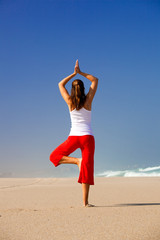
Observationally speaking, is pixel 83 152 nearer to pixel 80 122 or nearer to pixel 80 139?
pixel 80 139

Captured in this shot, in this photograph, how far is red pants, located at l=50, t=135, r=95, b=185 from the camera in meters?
4.70

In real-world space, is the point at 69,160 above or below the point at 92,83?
below

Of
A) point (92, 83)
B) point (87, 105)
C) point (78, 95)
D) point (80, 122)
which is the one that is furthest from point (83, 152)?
point (92, 83)

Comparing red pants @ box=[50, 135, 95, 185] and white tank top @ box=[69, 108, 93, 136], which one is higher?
white tank top @ box=[69, 108, 93, 136]

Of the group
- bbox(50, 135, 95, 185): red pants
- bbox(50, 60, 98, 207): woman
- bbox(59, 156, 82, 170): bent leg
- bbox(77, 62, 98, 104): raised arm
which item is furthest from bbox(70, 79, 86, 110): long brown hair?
bbox(59, 156, 82, 170): bent leg

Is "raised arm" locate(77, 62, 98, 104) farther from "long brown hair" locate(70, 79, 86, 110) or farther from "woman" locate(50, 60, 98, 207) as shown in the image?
"long brown hair" locate(70, 79, 86, 110)

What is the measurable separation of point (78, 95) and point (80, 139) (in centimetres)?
71

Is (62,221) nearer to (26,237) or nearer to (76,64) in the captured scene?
(26,237)

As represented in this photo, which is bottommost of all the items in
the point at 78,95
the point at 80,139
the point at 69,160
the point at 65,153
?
the point at 69,160

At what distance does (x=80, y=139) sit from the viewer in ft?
15.4

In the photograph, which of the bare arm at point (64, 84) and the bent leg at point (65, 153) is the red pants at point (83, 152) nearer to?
the bent leg at point (65, 153)

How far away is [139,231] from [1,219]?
1.65m

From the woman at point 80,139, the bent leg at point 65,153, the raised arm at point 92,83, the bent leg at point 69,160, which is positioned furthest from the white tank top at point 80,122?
the bent leg at point 69,160

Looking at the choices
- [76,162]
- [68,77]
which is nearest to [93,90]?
[68,77]
